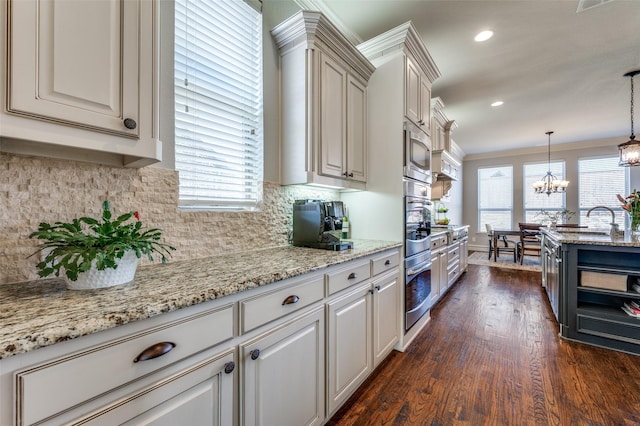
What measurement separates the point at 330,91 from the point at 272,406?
195 cm

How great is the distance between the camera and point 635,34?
2.75 metres

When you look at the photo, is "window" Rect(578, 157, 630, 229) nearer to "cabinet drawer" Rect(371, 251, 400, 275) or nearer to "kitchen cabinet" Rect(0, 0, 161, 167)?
"cabinet drawer" Rect(371, 251, 400, 275)

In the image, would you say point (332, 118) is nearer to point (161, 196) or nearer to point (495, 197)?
point (161, 196)

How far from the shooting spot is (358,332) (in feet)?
5.61

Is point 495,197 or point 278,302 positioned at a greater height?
point 495,197

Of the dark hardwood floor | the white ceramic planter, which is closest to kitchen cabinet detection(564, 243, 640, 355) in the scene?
the dark hardwood floor

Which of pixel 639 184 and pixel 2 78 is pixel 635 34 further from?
pixel 639 184

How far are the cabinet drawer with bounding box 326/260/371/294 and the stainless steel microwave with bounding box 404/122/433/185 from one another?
94cm

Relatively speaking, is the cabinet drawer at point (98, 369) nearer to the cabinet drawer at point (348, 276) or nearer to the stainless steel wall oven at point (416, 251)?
the cabinet drawer at point (348, 276)

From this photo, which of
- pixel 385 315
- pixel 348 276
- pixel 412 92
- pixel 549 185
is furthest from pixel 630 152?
pixel 348 276

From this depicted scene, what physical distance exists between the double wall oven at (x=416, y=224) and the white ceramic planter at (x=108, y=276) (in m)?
1.89

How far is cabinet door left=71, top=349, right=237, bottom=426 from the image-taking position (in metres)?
0.71

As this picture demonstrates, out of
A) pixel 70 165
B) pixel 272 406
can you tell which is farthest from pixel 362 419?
pixel 70 165

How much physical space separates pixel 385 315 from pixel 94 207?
73.6 inches
